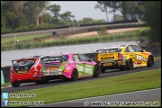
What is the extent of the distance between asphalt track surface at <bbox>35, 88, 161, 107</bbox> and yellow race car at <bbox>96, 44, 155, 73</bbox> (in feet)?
33.2

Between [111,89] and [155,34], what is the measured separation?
40444mm

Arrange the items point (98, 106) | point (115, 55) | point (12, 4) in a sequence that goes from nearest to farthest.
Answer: point (98, 106) < point (115, 55) < point (12, 4)

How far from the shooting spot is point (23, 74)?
72.3ft

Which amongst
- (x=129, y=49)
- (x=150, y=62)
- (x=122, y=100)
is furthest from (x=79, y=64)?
(x=122, y=100)

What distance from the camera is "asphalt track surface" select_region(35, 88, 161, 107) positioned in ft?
41.3

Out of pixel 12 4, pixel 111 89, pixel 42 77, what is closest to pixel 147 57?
pixel 42 77

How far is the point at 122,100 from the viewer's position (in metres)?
13.7

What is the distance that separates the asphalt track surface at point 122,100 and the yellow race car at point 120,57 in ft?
33.2

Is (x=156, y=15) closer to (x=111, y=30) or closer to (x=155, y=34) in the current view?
(x=155, y=34)

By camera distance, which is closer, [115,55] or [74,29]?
[115,55]

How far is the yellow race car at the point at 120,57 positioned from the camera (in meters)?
26.1

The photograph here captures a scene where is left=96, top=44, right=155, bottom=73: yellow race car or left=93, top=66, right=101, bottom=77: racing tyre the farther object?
left=96, top=44, right=155, bottom=73: yellow race car

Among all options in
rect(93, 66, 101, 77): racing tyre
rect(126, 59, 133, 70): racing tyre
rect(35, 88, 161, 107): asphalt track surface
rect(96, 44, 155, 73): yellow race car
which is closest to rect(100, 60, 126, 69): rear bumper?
rect(96, 44, 155, 73): yellow race car

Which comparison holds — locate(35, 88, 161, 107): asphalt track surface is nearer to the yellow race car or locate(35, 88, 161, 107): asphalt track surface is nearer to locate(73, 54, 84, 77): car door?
locate(73, 54, 84, 77): car door
